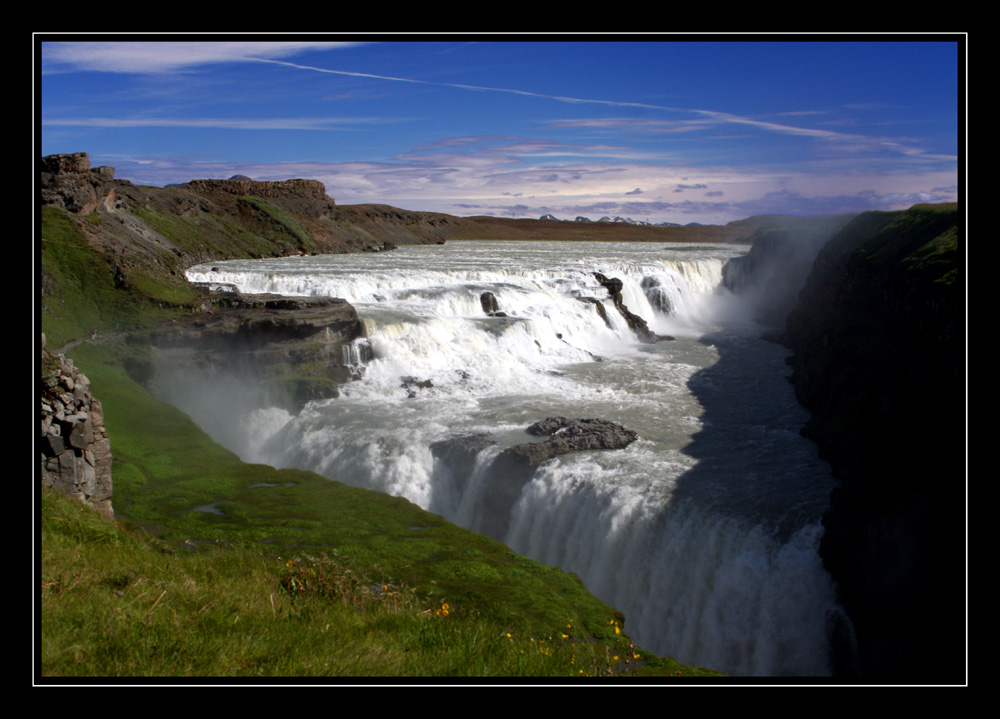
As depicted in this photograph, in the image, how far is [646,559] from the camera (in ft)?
45.5

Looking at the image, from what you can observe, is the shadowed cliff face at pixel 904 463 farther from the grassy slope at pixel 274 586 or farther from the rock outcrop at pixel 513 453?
the rock outcrop at pixel 513 453

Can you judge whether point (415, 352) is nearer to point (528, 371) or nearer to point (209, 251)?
point (528, 371)

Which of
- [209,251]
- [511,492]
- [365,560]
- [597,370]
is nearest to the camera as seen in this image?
[365,560]

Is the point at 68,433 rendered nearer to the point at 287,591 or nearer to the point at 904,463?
the point at 287,591

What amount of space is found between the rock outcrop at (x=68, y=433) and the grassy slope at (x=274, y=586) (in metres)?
0.95

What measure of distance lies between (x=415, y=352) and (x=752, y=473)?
1382 centimetres

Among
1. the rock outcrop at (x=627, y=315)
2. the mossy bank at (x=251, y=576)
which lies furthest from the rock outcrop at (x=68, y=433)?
the rock outcrop at (x=627, y=315)

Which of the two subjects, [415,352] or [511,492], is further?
[415,352]

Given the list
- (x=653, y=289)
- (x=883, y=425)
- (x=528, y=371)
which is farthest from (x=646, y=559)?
(x=653, y=289)

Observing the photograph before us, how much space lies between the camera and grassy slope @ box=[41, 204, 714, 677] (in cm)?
498

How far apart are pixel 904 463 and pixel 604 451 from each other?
269 inches

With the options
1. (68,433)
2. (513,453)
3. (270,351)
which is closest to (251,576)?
(68,433)

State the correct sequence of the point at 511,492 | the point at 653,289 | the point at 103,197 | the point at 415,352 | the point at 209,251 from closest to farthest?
the point at 511,492 < the point at 415,352 < the point at 103,197 < the point at 653,289 < the point at 209,251
